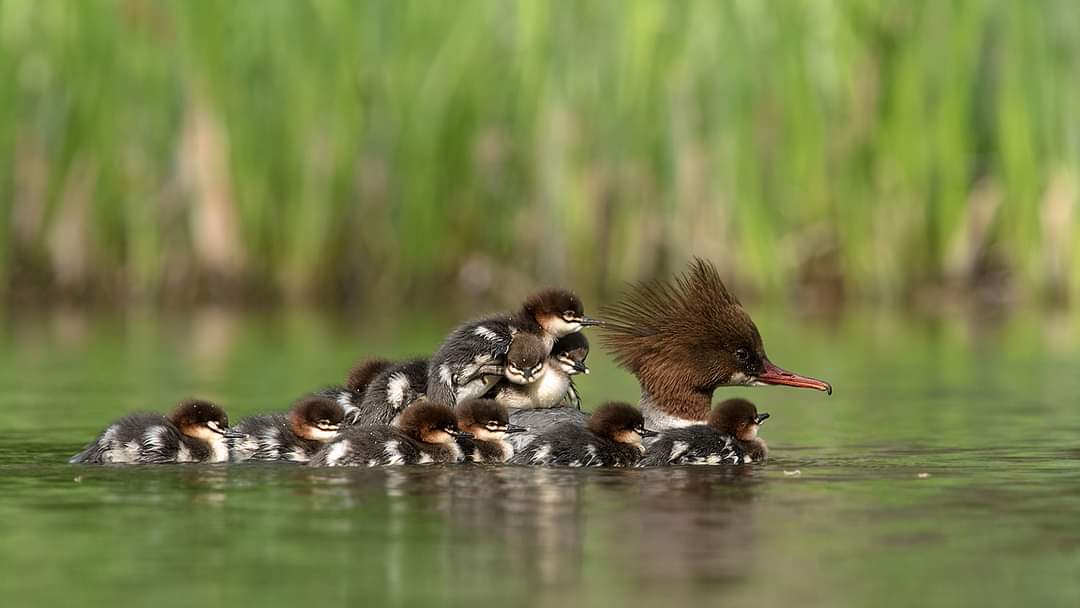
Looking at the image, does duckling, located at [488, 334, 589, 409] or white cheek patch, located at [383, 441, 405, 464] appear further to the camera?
duckling, located at [488, 334, 589, 409]

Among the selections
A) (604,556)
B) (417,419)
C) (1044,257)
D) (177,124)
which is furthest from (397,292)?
(604,556)

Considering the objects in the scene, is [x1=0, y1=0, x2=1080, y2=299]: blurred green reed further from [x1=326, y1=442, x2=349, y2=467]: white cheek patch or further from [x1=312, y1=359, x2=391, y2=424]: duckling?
[x1=326, y1=442, x2=349, y2=467]: white cheek patch

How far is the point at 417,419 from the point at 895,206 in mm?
9663

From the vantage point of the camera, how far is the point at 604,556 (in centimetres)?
499

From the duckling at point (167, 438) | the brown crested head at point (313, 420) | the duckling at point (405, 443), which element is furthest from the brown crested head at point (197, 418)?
the duckling at point (405, 443)

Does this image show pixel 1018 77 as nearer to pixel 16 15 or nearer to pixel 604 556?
pixel 16 15

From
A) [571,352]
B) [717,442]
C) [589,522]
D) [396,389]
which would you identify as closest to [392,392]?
[396,389]

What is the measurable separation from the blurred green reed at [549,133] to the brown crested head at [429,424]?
338 inches

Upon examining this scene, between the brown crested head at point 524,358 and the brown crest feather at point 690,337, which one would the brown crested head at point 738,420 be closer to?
the brown crest feather at point 690,337

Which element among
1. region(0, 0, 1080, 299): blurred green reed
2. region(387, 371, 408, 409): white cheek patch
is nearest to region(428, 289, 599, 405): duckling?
region(387, 371, 408, 409): white cheek patch

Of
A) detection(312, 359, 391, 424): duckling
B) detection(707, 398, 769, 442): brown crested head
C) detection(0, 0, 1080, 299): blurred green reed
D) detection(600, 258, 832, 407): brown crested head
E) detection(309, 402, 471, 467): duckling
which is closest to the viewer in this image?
detection(309, 402, 471, 467): duckling

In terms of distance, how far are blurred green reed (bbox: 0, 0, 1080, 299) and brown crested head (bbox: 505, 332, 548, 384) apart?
798cm

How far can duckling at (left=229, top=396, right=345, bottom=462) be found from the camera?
23.8 ft

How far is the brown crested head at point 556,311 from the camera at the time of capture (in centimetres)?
784
